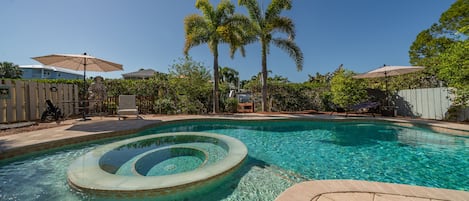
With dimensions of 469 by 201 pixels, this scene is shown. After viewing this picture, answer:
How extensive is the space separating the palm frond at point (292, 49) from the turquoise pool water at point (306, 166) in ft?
25.4

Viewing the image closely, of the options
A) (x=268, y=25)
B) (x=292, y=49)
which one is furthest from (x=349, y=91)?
(x=268, y=25)

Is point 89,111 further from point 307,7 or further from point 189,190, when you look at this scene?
point 307,7

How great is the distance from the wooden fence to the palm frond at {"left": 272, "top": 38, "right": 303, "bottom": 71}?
37.3 feet

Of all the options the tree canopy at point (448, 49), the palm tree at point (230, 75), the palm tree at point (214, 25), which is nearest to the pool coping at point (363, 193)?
the tree canopy at point (448, 49)

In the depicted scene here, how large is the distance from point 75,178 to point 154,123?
4.86 m

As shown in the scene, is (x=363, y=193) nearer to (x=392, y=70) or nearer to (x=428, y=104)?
(x=392, y=70)

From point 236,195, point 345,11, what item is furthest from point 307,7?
point 236,195

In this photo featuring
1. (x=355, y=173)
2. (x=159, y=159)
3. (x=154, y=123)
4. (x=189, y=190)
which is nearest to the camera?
(x=189, y=190)

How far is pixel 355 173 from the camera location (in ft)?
10.9

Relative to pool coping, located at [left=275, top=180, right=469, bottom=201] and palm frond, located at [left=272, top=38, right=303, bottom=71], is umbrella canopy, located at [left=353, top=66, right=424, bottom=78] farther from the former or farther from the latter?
pool coping, located at [left=275, top=180, right=469, bottom=201]

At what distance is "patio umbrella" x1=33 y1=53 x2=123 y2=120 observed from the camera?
6.87 meters

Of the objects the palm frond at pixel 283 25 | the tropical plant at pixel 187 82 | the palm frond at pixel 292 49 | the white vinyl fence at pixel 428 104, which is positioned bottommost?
the white vinyl fence at pixel 428 104

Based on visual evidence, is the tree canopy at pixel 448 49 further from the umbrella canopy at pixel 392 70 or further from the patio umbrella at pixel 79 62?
the patio umbrella at pixel 79 62

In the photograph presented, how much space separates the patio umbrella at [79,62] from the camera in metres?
6.87
